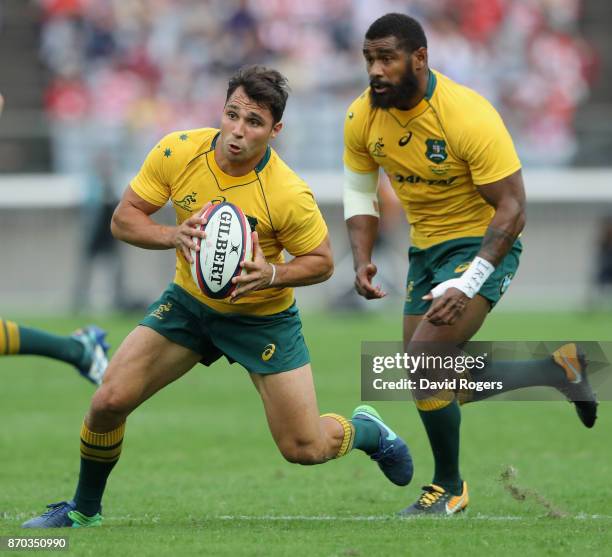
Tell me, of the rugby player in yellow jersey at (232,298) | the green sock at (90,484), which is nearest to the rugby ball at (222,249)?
the rugby player in yellow jersey at (232,298)

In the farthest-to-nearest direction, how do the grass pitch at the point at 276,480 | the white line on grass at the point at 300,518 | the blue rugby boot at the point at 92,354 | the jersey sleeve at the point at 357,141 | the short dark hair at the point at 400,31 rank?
the blue rugby boot at the point at 92,354
the jersey sleeve at the point at 357,141
the short dark hair at the point at 400,31
the white line on grass at the point at 300,518
the grass pitch at the point at 276,480

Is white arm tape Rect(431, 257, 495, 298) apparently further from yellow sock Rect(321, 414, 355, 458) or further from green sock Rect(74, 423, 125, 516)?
green sock Rect(74, 423, 125, 516)

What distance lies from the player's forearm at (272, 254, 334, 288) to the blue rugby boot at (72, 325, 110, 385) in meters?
2.74

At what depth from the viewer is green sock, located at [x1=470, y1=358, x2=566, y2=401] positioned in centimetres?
741

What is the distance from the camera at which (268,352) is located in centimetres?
655

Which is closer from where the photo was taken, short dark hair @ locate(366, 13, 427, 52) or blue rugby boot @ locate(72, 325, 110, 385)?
short dark hair @ locate(366, 13, 427, 52)

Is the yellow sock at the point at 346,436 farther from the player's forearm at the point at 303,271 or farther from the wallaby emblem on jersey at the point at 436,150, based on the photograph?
the wallaby emblem on jersey at the point at 436,150

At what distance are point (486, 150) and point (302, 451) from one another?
1.82m

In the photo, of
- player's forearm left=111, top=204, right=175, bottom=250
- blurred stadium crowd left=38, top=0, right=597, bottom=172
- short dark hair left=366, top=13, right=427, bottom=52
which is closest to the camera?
player's forearm left=111, top=204, right=175, bottom=250

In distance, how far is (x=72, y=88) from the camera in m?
25.0

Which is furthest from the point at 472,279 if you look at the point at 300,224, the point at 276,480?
the point at 276,480

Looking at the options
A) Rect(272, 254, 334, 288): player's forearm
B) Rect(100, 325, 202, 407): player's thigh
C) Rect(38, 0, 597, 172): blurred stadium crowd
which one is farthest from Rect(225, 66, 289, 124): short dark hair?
Rect(38, 0, 597, 172): blurred stadium crowd

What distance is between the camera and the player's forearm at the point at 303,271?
6297mm

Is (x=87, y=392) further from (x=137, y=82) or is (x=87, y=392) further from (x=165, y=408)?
(x=137, y=82)
